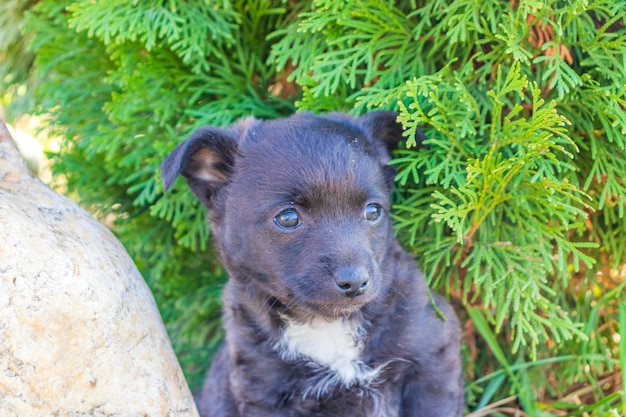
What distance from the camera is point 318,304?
291 centimetres

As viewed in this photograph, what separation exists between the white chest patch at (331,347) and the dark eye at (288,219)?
49 centimetres

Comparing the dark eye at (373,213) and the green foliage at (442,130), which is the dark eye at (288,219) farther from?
the green foliage at (442,130)

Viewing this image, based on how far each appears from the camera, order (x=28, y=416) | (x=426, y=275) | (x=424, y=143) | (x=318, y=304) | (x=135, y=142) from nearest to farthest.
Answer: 1. (x=28, y=416)
2. (x=318, y=304)
3. (x=424, y=143)
4. (x=426, y=275)
5. (x=135, y=142)

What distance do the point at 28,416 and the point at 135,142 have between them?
1.83 m

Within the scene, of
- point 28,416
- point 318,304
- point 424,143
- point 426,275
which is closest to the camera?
point 28,416

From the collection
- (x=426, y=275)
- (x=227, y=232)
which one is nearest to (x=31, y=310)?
(x=227, y=232)

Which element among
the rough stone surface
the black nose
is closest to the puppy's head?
the black nose

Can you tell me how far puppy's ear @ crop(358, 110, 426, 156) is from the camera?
10.6 ft

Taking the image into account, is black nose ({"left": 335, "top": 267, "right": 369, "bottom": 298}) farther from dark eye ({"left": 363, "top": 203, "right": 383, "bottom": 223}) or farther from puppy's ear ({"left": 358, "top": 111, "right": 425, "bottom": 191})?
puppy's ear ({"left": 358, "top": 111, "right": 425, "bottom": 191})

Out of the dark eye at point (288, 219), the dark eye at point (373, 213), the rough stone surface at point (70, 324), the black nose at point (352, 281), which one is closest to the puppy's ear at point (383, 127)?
the dark eye at point (373, 213)

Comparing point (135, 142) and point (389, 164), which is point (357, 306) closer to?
point (389, 164)

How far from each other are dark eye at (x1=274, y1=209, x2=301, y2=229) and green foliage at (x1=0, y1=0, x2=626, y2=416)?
0.53m

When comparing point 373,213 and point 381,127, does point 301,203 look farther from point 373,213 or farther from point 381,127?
point 381,127

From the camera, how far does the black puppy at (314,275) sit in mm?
2949
